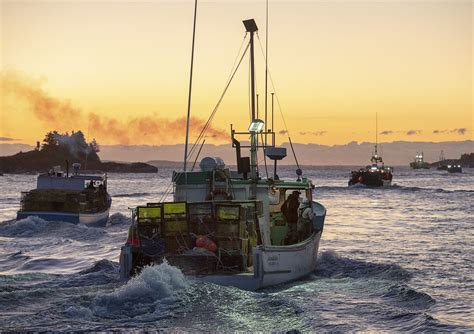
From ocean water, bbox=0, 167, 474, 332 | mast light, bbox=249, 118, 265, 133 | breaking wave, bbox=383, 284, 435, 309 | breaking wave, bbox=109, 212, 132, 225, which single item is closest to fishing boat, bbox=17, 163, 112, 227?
breaking wave, bbox=109, 212, 132, 225

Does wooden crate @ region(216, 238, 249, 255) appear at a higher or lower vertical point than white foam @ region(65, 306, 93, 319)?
higher

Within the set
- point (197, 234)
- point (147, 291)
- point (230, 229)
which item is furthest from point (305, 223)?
point (147, 291)

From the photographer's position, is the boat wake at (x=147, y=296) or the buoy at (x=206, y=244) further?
the buoy at (x=206, y=244)

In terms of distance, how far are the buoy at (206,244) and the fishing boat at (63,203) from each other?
24.1m

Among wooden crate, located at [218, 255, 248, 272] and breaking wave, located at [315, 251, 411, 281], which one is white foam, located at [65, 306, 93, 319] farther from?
breaking wave, located at [315, 251, 411, 281]

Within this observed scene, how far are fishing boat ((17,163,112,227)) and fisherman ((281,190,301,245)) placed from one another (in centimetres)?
2157

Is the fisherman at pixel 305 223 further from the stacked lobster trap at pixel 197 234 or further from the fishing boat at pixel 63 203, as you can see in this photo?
the fishing boat at pixel 63 203

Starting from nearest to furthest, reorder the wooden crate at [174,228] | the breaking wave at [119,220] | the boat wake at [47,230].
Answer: the wooden crate at [174,228] < the boat wake at [47,230] < the breaking wave at [119,220]

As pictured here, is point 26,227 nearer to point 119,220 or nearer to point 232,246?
point 119,220

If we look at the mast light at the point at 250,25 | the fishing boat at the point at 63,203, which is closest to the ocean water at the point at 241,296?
the fishing boat at the point at 63,203

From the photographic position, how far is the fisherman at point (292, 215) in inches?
880

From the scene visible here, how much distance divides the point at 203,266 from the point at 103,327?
16.6 ft

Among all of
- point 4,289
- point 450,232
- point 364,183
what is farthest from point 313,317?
point 364,183

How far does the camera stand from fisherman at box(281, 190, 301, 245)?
2235 cm
